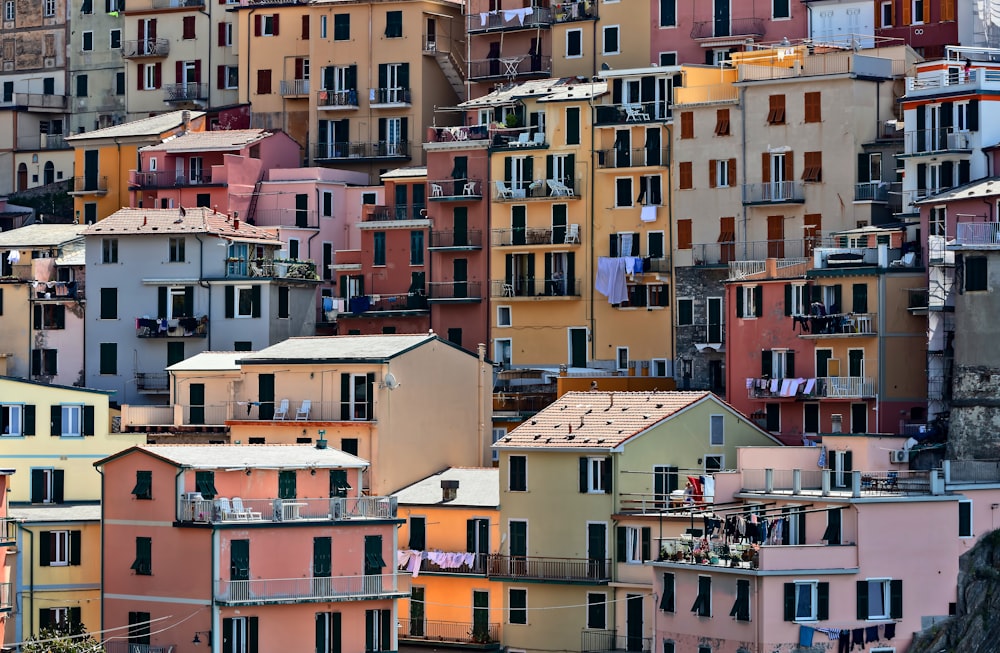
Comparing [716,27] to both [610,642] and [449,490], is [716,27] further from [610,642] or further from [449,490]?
[610,642]

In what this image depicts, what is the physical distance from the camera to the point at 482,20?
4808 inches

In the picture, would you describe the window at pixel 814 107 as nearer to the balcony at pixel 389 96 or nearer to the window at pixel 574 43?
the window at pixel 574 43

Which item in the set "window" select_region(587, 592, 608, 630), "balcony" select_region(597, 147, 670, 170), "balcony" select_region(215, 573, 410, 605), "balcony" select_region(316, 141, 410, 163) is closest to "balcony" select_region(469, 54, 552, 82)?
"balcony" select_region(316, 141, 410, 163)

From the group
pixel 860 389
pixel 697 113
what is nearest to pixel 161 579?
pixel 860 389

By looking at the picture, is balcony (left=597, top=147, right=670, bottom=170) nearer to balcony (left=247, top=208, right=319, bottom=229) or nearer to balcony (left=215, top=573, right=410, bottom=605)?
balcony (left=247, top=208, right=319, bottom=229)

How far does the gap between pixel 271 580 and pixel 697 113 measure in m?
32.8

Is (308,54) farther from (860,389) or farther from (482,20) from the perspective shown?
(860,389)

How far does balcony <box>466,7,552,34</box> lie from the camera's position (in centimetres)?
12050

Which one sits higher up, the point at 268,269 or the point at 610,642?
the point at 268,269

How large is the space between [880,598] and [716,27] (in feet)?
125

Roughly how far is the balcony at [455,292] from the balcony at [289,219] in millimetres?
8069

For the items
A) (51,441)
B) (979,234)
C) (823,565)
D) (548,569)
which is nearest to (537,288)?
(548,569)

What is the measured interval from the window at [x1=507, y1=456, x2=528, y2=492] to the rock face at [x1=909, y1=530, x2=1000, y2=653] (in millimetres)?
16080

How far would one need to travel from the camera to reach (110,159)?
127m
